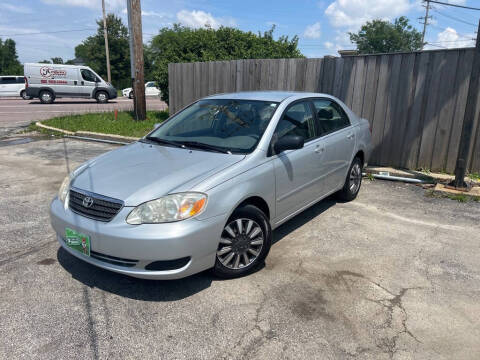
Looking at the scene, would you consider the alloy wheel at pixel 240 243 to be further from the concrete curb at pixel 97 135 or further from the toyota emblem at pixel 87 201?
the concrete curb at pixel 97 135

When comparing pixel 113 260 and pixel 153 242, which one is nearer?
pixel 153 242

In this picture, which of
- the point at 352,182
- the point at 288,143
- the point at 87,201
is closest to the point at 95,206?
the point at 87,201

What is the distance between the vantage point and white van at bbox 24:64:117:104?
21856 mm

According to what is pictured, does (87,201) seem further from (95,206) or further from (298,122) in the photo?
(298,122)

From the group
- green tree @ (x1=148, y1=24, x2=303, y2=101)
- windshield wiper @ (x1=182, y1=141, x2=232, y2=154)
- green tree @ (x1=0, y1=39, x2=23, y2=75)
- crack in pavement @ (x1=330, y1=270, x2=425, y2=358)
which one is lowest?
crack in pavement @ (x1=330, y1=270, x2=425, y2=358)

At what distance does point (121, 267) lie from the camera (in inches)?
117

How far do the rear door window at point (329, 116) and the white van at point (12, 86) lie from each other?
26.8 metres

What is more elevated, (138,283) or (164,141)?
(164,141)

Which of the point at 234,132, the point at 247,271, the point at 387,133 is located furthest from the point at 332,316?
the point at 387,133

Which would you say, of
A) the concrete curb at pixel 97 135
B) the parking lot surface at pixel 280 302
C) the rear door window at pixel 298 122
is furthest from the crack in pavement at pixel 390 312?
the concrete curb at pixel 97 135

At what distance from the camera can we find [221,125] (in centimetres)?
416

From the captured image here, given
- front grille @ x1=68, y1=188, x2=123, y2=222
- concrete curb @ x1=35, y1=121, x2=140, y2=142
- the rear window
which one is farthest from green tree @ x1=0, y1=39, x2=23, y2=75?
front grille @ x1=68, y1=188, x2=123, y2=222

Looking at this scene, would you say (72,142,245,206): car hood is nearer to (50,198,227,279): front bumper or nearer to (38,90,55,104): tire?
(50,198,227,279): front bumper

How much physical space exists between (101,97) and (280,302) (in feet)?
76.5
